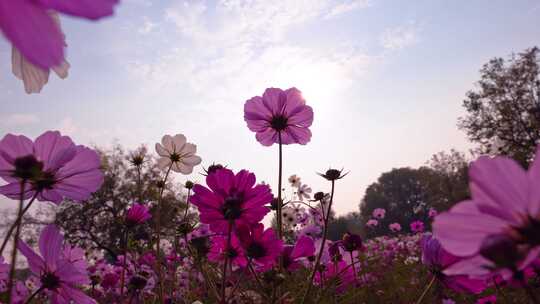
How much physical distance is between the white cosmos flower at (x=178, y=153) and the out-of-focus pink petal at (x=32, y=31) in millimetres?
2275

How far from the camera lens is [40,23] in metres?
0.26

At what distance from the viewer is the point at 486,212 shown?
0.45 m

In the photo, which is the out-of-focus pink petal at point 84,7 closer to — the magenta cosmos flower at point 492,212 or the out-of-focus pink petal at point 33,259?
the magenta cosmos flower at point 492,212

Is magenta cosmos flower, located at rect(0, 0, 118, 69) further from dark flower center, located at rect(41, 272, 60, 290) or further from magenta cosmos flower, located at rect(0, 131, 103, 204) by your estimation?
dark flower center, located at rect(41, 272, 60, 290)

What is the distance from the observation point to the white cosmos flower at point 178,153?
8.23 ft

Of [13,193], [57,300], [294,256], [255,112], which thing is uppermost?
[255,112]

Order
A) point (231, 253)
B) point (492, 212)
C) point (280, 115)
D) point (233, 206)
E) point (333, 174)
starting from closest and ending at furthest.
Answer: point (492, 212), point (233, 206), point (231, 253), point (333, 174), point (280, 115)

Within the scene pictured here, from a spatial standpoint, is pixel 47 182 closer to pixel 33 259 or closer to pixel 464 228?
pixel 33 259

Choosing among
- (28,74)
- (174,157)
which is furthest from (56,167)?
(174,157)

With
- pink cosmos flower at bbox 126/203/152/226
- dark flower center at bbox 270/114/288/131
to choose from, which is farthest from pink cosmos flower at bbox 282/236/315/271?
pink cosmos flower at bbox 126/203/152/226

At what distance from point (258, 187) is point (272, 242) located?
17 centimetres

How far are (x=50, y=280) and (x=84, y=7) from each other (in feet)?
2.41

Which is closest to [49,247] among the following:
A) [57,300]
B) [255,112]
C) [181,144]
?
[57,300]

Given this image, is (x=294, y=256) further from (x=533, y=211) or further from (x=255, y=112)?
(x=533, y=211)
